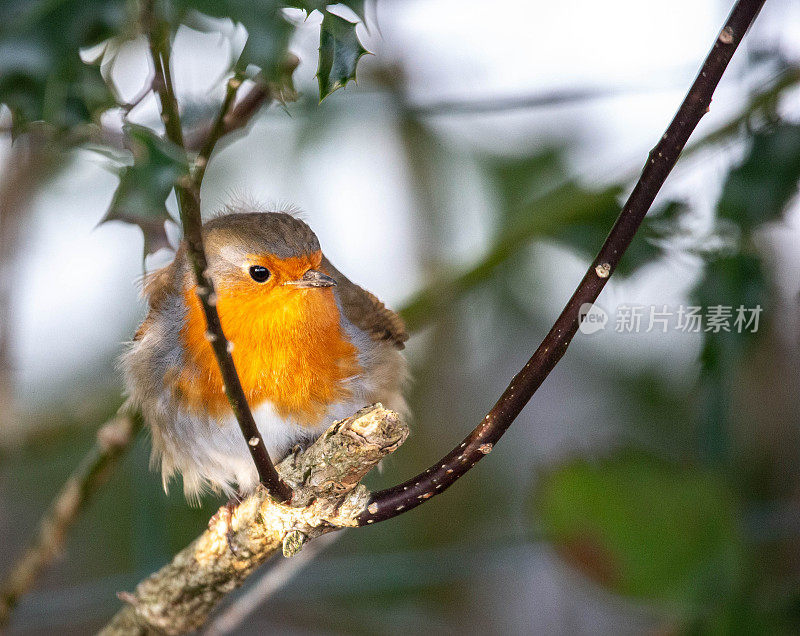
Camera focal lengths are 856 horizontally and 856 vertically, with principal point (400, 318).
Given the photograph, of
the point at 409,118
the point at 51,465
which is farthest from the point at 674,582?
the point at 51,465

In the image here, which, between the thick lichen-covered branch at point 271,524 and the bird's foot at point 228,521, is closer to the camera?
the thick lichen-covered branch at point 271,524

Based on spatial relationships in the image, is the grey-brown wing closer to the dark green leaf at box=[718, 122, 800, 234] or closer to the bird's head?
the bird's head

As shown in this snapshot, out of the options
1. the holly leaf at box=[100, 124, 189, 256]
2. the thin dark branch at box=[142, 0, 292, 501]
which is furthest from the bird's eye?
the holly leaf at box=[100, 124, 189, 256]

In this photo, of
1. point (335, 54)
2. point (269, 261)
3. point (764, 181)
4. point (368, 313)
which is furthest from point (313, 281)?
point (764, 181)

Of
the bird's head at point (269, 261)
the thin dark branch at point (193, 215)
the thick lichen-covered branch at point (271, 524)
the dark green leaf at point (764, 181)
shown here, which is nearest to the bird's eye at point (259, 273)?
the bird's head at point (269, 261)

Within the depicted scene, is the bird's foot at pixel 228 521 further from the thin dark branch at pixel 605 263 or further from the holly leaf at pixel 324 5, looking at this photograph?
the holly leaf at pixel 324 5

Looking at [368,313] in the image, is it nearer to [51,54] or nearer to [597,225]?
[597,225]
